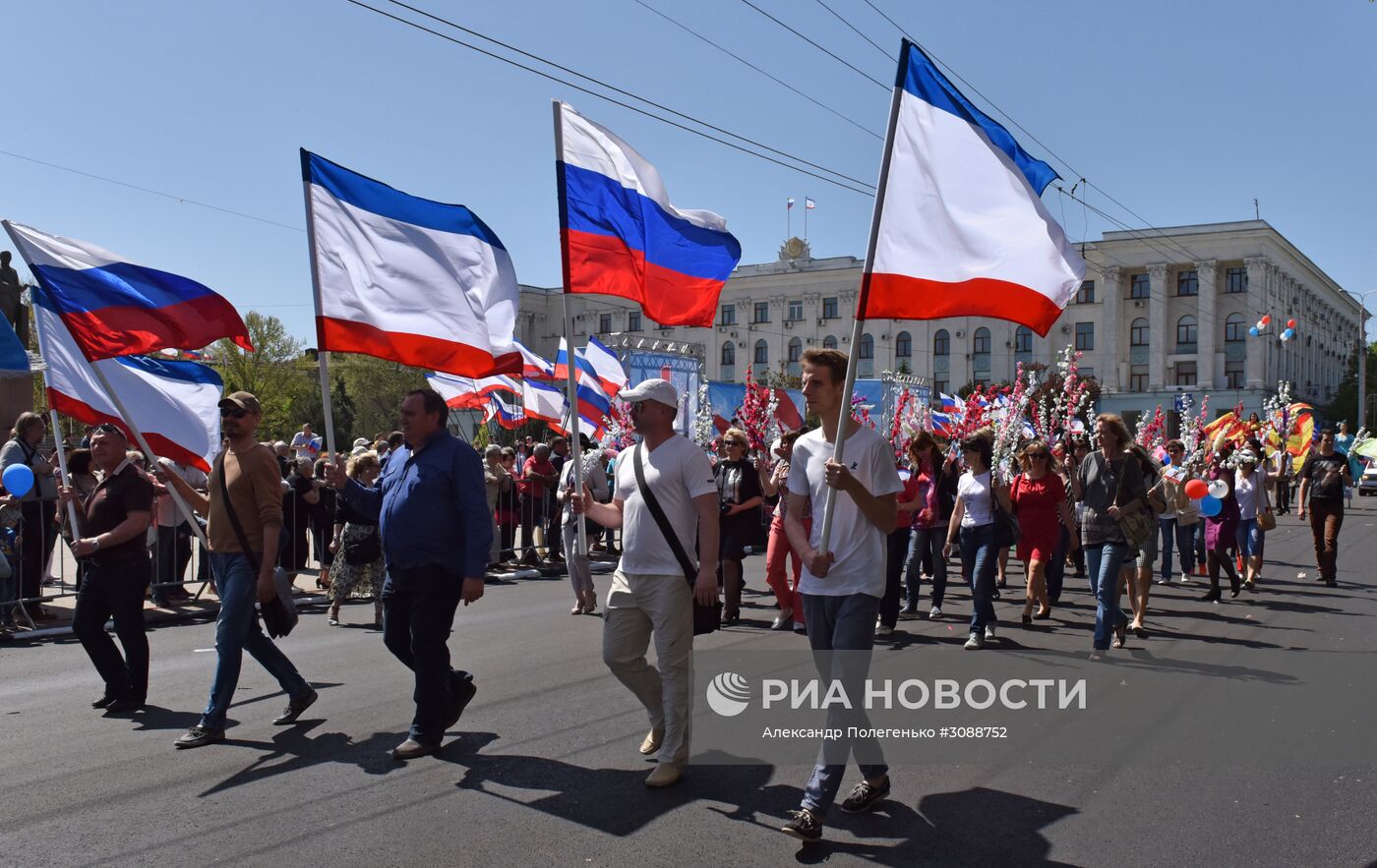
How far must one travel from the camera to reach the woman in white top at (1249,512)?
1359 cm

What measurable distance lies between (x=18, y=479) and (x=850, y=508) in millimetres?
7881

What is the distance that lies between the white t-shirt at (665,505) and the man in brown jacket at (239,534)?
2.07 m

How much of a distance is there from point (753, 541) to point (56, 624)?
246 inches

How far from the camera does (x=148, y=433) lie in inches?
340

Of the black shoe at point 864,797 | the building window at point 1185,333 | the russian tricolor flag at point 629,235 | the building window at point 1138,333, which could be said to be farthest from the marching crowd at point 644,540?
the building window at point 1138,333

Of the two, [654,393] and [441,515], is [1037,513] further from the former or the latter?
[441,515]

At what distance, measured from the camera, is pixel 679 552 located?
17.5ft

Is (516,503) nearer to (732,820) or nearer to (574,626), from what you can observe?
(574,626)

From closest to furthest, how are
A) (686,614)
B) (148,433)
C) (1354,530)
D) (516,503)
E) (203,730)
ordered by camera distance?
(686,614) < (203,730) < (148,433) < (516,503) < (1354,530)

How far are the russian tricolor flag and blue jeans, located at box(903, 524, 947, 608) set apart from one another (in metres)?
4.12

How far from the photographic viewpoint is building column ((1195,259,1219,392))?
7438 cm

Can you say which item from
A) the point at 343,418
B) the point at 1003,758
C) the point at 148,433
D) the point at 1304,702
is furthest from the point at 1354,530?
the point at 343,418

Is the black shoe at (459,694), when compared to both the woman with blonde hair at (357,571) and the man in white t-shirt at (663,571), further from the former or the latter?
the woman with blonde hair at (357,571)

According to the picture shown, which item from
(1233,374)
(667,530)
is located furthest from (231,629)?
(1233,374)
